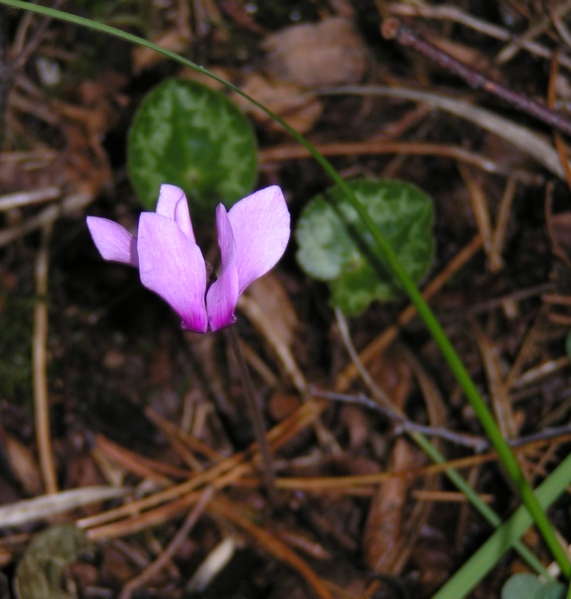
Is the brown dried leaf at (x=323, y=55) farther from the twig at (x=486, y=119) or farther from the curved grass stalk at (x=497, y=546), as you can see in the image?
the curved grass stalk at (x=497, y=546)

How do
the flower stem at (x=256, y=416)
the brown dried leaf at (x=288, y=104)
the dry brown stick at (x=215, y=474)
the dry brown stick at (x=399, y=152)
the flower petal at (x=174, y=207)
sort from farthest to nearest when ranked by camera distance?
the brown dried leaf at (x=288, y=104) → the dry brown stick at (x=399, y=152) → the dry brown stick at (x=215, y=474) → the flower stem at (x=256, y=416) → the flower petal at (x=174, y=207)

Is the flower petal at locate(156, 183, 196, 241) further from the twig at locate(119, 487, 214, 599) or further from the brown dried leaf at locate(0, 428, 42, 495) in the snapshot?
the brown dried leaf at locate(0, 428, 42, 495)

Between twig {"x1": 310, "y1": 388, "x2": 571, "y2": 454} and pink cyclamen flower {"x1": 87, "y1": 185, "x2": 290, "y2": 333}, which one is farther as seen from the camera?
twig {"x1": 310, "y1": 388, "x2": 571, "y2": 454}

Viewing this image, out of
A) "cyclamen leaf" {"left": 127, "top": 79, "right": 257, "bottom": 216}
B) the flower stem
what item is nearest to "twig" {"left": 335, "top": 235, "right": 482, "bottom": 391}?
the flower stem

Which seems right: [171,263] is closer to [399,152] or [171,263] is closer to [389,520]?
[389,520]

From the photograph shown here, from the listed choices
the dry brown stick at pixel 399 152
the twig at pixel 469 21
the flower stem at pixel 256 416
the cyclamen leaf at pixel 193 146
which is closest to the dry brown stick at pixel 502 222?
the dry brown stick at pixel 399 152
